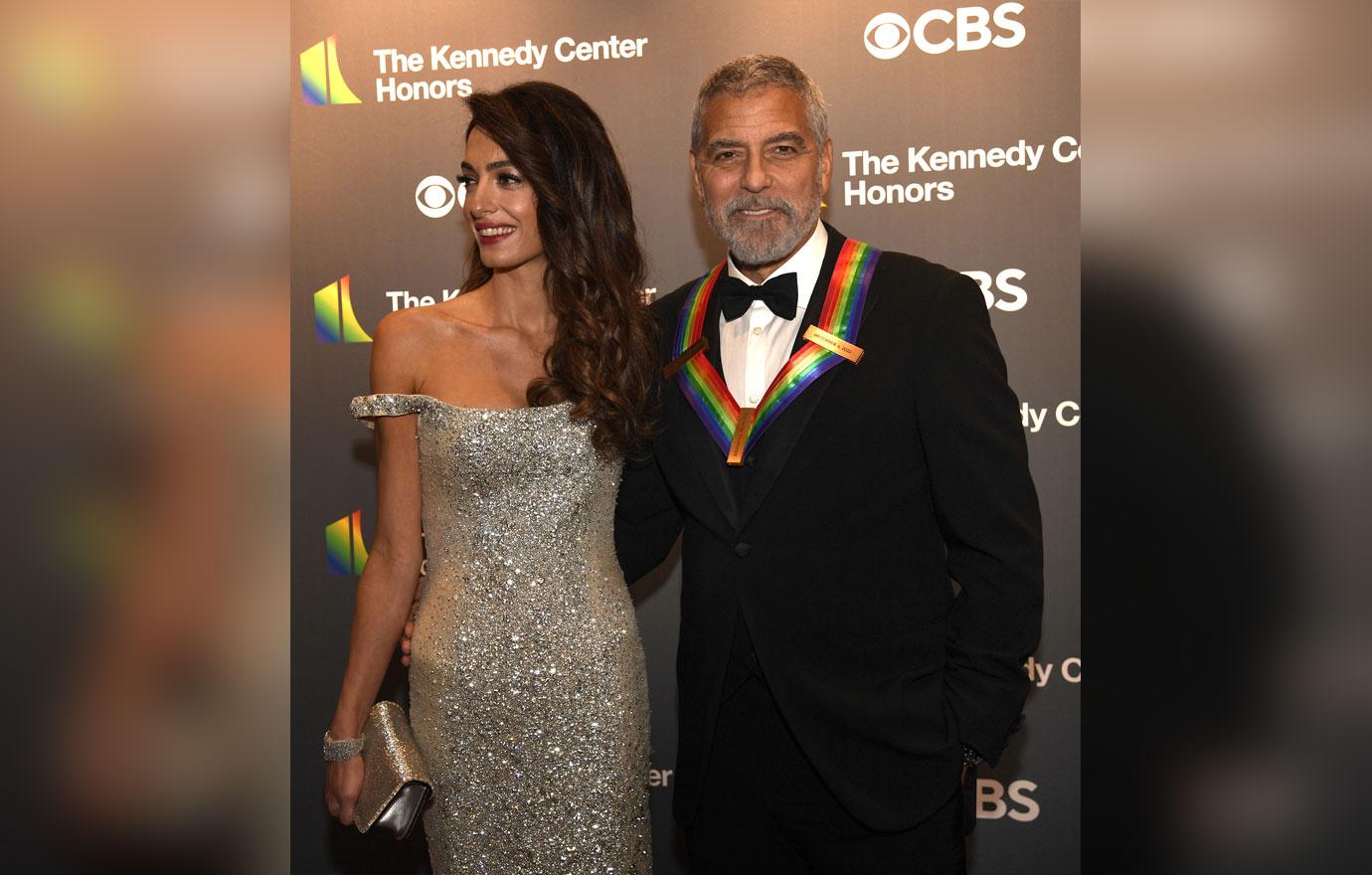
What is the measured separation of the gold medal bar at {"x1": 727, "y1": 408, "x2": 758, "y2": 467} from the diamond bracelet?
97 cm

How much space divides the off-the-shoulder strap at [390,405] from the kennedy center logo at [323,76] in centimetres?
206

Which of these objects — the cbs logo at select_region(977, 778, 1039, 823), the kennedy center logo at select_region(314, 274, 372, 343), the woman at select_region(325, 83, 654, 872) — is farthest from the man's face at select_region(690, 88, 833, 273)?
the cbs logo at select_region(977, 778, 1039, 823)

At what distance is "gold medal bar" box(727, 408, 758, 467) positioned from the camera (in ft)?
7.03

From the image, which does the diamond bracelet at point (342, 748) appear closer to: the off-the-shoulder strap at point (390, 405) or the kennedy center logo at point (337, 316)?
the off-the-shoulder strap at point (390, 405)

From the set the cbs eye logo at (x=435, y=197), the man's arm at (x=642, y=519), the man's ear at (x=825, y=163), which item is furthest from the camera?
the cbs eye logo at (x=435, y=197)

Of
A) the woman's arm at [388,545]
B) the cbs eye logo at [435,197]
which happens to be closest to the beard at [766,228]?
the woman's arm at [388,545]

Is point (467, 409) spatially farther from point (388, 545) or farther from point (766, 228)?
point (766, 228)

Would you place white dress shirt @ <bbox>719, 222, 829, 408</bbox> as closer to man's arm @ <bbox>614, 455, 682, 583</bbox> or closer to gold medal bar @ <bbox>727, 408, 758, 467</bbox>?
gold medal bar @ <bbox>727, 408, 758, 467</bbox>

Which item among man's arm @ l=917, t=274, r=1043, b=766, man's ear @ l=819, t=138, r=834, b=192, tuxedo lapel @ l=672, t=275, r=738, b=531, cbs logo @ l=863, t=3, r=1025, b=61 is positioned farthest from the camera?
cbs logo @ l=863, t=3, r=1025, b=61

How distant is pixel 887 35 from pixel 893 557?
6.87ft

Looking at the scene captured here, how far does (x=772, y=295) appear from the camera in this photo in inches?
88.1

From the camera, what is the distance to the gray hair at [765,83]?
2.28 m
